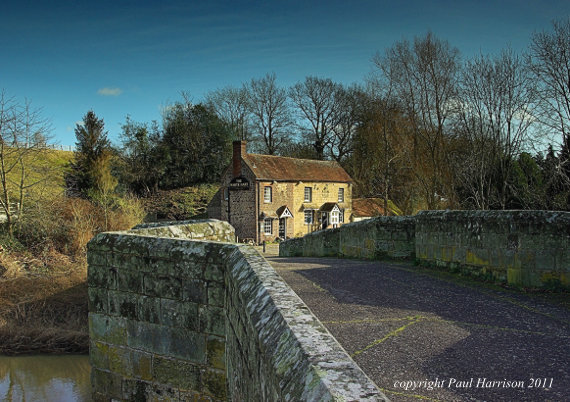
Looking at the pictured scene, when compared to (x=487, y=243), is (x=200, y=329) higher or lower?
lower

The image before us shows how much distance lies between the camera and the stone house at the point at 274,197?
114ft

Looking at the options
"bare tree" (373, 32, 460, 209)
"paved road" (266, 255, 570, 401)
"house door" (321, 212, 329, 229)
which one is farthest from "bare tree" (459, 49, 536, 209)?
"house door" (321, 212, 329, 229)

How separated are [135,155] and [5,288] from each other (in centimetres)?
2702

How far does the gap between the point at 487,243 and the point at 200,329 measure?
5456mm

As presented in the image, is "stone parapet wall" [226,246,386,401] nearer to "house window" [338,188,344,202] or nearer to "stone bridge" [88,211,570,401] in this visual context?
"stone bridge" [88,211,570,401]

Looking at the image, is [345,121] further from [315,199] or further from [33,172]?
[33,172]

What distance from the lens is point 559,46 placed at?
14453mm

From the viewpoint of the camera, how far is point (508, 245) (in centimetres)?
741

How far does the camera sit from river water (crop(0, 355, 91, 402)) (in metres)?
11.1

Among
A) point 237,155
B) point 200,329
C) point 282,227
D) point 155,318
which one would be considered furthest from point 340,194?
point 200,329

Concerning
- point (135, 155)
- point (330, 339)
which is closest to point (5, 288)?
point (330, 339)

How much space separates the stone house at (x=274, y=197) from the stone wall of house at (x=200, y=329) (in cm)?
2762

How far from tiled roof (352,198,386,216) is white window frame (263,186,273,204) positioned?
34.5 ft

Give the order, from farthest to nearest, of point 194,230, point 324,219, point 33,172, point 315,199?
point 324,219 → point 315,199 → point 33,172 → point 194,230
